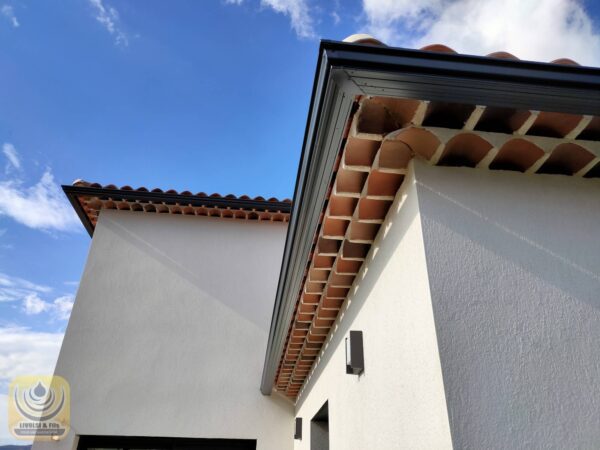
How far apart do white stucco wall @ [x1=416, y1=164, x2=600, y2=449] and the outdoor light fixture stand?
1051 mm

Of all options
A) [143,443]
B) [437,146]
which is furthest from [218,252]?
[437,146]

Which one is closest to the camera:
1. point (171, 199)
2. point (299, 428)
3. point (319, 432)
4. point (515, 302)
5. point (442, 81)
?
point (442, 81)

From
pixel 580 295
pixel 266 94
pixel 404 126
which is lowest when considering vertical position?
pixel 580 295

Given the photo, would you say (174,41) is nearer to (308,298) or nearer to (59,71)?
(59,71)

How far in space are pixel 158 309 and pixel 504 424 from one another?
5661 millimetres

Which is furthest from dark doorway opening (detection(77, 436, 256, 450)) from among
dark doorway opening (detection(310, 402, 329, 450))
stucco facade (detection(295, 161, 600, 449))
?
stucco facade (detection(295, 161, 600, 449))

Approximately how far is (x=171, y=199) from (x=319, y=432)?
166 inches

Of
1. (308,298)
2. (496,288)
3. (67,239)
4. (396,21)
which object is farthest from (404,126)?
(67,239)

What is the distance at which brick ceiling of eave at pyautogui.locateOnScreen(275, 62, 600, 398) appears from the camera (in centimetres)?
141

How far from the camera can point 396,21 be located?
10.5ft

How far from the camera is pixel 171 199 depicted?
6277 millimetres

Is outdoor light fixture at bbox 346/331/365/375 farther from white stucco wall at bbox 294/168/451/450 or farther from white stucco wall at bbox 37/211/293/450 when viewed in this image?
white stucco wall at bbox 37/211/293/450

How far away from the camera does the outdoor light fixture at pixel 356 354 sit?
2.25 m

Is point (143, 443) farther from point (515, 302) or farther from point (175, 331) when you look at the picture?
point (515, 302)
